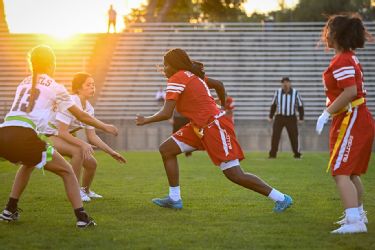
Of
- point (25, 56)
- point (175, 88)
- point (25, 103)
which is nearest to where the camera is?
point (25, 103)

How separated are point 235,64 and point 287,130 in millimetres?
10741

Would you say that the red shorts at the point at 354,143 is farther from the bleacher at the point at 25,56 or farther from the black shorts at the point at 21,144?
the bleacher at the point at 25,56

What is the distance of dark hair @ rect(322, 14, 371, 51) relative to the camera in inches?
251

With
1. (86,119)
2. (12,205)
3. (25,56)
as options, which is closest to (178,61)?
(86,119)

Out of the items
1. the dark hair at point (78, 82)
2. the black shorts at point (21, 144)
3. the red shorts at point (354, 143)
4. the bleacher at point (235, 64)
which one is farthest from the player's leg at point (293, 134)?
the black shorts at point (21, 144)

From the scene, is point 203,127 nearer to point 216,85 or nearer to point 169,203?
point 216,85

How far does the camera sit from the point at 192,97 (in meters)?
7.91

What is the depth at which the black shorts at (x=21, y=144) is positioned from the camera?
6.49 meters

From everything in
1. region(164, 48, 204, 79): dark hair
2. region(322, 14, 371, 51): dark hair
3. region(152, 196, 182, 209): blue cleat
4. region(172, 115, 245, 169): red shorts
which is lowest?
region(152, 196, 182, 209): blue cleat

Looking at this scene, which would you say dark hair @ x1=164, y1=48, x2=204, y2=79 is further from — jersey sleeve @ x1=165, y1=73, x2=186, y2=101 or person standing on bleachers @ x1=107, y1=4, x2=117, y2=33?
person standing on bleachers @ x1=107, y1=4, x2=117, y2=33

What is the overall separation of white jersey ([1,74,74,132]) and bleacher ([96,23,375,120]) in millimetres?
20356

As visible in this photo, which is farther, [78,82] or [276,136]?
[276,136]

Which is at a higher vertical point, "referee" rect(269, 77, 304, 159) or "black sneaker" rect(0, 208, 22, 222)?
Result: "black sneaker" rect(0, 208, 22, 222)

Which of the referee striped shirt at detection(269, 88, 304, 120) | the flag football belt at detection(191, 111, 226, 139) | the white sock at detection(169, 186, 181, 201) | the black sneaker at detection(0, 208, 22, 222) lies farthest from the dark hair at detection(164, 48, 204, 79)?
the referee striped shirt at detection(269, 88, 304, 120)
